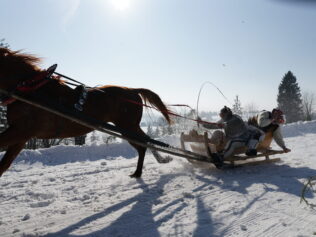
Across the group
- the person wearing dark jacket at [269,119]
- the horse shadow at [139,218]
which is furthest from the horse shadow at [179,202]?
the person wearing dark jacket at [269,119]

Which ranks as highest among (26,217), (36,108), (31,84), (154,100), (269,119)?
(31,84)

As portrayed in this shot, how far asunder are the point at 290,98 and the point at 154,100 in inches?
1656

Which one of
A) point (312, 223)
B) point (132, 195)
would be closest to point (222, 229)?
point (312, 223)

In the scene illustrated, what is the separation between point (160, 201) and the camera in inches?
149

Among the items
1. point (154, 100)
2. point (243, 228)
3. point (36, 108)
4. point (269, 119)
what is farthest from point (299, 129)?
point (36, 108)

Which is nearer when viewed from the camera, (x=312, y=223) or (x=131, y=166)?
(x=312, y=223)

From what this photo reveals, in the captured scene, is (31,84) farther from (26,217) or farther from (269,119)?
(269,119)

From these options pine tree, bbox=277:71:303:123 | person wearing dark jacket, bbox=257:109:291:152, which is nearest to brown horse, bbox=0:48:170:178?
person wearing dark jacket, bbox=257:109:291:152

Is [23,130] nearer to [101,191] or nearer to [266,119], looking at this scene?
[101,191]

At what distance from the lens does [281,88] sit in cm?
4353

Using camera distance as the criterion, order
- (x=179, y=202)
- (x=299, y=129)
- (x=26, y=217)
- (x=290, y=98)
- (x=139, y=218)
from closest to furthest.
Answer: (x=139, y=218), (x=26, y=217), (x=179, y=202), (x=299, y=129), (x=290, y=98)

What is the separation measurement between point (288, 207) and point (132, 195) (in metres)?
2.15

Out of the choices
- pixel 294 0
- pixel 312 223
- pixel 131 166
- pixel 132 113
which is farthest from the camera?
pixel 131 166

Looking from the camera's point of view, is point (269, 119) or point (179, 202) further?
point (269, 119)
